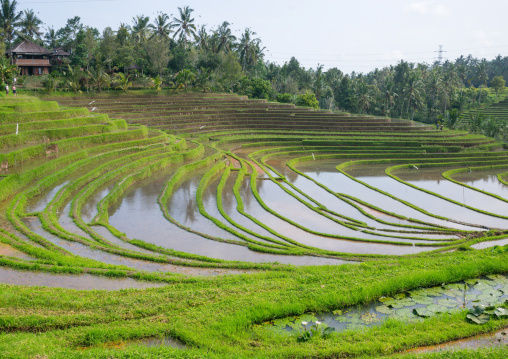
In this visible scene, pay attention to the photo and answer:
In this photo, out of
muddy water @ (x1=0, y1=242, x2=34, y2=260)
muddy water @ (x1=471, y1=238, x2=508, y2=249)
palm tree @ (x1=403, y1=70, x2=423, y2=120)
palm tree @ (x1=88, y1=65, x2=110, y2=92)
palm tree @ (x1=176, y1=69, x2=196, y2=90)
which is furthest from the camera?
palm tree @ (x1=403, y1=70, x2=423, y2=120)

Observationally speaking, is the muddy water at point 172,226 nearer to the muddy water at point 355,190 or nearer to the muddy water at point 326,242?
the muddy water at point 326,242

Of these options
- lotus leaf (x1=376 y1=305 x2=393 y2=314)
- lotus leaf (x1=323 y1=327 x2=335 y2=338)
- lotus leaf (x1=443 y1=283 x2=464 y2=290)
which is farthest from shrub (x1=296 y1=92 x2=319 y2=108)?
lotus leaf (x1=323 y1=327 x2=335 y2=338)

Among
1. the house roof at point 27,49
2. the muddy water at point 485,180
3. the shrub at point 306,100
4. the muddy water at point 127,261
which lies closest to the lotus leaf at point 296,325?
the muddy water at point 127,261

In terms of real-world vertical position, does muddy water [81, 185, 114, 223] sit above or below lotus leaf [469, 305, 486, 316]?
below

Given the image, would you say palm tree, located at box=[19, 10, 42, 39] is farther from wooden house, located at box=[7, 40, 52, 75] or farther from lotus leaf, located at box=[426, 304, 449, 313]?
lotus leaf, located at box=[426, 304, 449, 313]

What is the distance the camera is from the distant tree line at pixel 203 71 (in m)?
37.8

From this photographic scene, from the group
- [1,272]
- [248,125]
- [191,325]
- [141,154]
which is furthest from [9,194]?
[248,125]

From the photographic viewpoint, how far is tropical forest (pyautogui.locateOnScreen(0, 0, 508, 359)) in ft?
21.6

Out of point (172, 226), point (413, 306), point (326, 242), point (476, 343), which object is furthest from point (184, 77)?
point (476, 343)

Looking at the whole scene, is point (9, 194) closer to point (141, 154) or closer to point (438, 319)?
point (141, 154)

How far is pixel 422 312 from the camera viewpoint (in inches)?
293

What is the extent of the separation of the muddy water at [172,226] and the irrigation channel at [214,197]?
0.21 feet

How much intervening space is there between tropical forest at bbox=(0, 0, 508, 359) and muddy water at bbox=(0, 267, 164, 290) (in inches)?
1.9

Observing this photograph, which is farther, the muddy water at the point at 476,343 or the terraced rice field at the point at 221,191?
the terraced rice field at the point at 221,191
